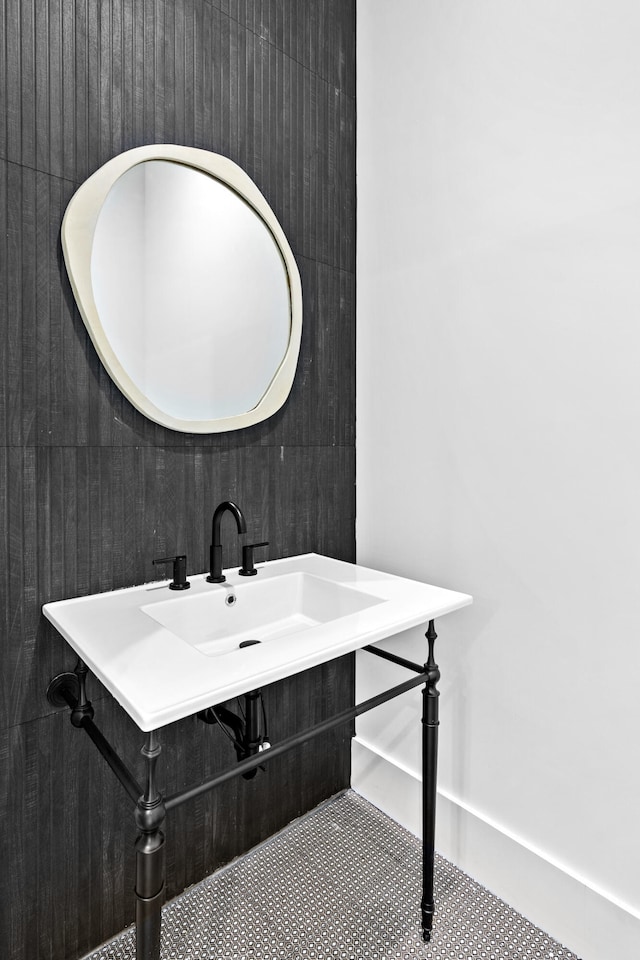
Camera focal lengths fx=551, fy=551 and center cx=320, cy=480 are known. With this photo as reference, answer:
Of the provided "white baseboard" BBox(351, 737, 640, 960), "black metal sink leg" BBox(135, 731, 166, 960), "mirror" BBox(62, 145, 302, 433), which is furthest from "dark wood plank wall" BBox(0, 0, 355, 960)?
"black metal sink leg" BBox(135, 731, 166, 960)

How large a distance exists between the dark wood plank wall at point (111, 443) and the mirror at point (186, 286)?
5cm

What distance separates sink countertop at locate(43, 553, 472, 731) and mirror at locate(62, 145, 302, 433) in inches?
17.8

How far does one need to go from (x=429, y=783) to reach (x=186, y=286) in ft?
4.44

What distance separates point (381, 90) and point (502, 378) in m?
1.02

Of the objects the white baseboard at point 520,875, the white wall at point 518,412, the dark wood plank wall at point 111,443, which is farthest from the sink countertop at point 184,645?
the white baseboard at point 520,875

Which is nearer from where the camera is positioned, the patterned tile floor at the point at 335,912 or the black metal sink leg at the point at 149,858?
the black metal sink leg at the point at 149,858

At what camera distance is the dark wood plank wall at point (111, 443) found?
1.13m

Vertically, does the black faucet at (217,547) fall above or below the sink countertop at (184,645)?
above

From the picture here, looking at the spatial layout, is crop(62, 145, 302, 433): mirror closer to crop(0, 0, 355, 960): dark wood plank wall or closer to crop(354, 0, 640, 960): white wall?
crop(0, 0, 355, 960): dark wood plank wall

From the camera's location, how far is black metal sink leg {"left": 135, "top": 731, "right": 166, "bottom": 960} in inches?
32.5

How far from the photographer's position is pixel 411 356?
5.37 ft

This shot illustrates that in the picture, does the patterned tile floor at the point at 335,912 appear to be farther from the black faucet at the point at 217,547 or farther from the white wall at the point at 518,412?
the black faucet at the point at 217,547

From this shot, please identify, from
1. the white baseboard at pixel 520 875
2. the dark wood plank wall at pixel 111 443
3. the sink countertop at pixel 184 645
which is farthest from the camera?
the white baseboard at pixel 520 875

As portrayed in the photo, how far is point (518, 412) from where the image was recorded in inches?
54.4
